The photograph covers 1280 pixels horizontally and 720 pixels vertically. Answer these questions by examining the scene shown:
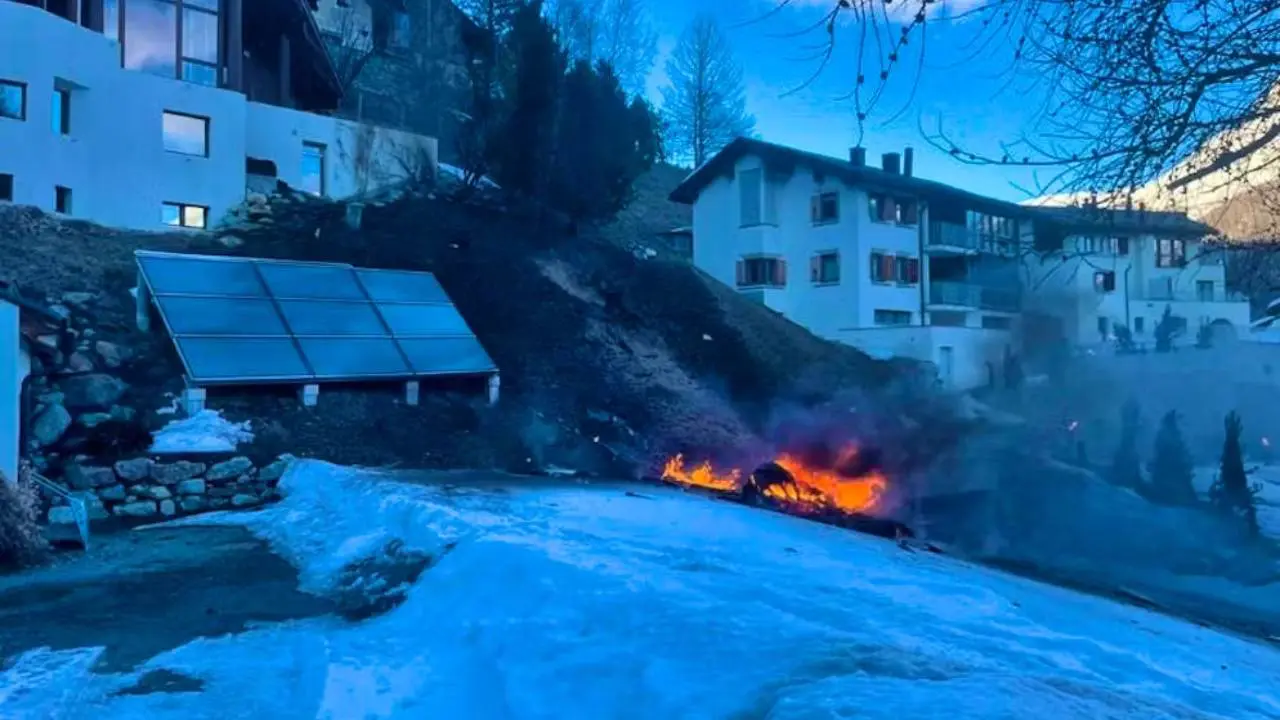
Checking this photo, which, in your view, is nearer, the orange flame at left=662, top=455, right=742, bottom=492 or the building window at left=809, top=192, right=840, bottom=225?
the orange flame at left=662, top=455, right=742, bottom=492

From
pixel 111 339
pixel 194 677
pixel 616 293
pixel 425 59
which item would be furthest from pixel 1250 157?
pixel 425 59

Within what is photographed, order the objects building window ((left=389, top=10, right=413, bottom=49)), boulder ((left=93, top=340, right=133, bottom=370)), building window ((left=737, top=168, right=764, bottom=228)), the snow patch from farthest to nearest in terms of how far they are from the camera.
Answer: building window ((left=389, top=10, right=413, bottom=49)), building window ((left=737, top=168, right=764, bottom=228)), boulder ((left=93, top=340, right=133, bottom=370)), the snow patch

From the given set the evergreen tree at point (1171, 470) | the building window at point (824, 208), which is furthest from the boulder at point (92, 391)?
the building window at point (824, 208)

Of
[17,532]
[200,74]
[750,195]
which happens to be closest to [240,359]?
[17,532]

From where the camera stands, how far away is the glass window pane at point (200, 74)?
72.8ft

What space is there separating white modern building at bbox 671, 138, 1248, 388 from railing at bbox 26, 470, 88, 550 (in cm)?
2558

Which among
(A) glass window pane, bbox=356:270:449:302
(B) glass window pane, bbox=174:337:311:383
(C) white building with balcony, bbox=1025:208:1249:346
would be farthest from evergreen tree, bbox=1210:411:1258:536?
(B) glass window pane, bbox=174:337:311:383

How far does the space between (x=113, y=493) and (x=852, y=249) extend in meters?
27.6

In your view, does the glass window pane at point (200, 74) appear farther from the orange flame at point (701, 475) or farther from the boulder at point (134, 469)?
the orange flame at point (701, 475)

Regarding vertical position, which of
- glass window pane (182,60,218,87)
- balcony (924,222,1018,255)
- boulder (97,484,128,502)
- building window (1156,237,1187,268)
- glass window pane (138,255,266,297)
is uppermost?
glass window pane (182,60,218,87)

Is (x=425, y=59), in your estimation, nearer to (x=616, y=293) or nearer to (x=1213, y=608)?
(x=616, y=293)

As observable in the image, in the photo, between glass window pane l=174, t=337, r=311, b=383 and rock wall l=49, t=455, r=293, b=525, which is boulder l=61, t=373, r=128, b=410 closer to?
glass window pane l=174, t=337, r=311, b=383

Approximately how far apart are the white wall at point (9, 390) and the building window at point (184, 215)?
11.4 metres

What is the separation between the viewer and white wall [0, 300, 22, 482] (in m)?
9.50
